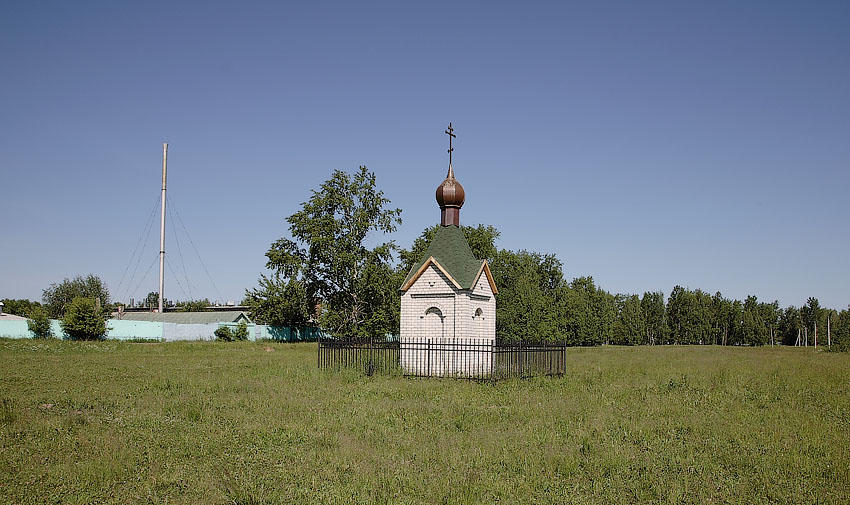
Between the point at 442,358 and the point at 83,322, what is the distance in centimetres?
3214

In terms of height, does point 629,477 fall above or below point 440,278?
below

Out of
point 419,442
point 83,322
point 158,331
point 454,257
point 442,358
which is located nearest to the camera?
point 419,442

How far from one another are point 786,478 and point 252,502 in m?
7.02

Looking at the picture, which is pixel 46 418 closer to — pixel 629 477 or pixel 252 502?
pixel 252 502

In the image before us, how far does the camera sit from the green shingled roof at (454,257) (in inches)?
814

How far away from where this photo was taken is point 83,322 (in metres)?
40.9

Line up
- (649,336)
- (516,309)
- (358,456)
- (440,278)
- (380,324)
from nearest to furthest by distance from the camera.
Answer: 1. (358,456)
2. (440,278)
3. (516,309)
4. (380,324)
5. (649,336)

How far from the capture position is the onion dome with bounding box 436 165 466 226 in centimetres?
2214

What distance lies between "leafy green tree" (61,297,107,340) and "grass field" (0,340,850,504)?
85.3 feet

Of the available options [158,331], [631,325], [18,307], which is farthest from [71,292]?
[631,325]

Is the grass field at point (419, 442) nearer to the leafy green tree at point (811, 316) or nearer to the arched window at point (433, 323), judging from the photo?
the arched window at point (433, 323)

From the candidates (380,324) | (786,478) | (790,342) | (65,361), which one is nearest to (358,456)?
(786,478)

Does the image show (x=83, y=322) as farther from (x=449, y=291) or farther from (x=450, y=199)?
(x=449, y=291)

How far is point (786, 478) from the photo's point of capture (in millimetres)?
8305
